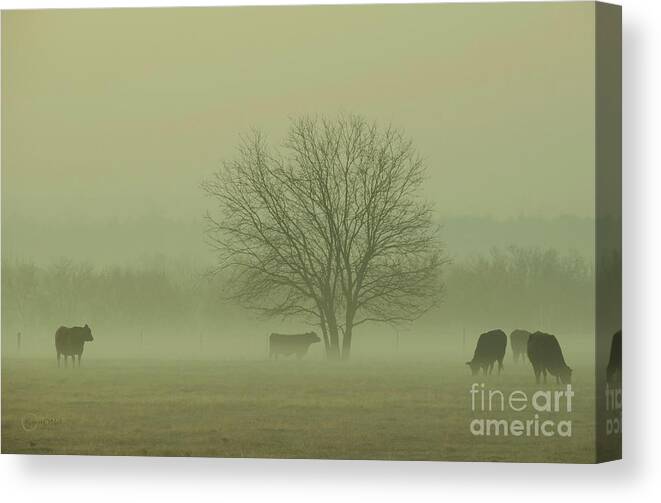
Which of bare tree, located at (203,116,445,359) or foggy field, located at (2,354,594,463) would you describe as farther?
bare tree, located at (203,116,445,359)

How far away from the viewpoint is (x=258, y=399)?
59.6 ft

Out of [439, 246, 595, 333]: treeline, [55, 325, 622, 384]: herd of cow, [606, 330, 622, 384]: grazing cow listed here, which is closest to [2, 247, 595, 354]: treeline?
[439, 246, 595, 333]: treeline

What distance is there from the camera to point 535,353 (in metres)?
17.8

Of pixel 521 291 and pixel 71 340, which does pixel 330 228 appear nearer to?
pixel 521 291

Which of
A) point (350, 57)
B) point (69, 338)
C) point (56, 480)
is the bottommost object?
point (56, 480)

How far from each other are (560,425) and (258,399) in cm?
286

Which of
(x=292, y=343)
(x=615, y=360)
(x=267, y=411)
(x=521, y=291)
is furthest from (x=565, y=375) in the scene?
(x=267, y=411)

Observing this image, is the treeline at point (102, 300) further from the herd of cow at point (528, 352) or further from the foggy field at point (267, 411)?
the herd of cow at point (528, 352)

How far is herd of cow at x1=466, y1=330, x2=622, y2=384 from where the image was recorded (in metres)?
17.8

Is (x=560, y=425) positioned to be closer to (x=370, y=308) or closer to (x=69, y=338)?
(x=370, y=308)

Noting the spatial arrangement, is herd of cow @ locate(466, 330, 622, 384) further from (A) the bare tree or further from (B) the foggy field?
(A) the bare tree

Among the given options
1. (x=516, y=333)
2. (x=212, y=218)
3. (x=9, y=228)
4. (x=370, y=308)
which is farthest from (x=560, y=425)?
(x=9, y=228)

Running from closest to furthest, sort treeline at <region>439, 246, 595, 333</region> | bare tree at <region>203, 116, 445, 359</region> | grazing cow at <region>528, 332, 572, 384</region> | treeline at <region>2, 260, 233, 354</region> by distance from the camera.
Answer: treeline at <region>439, 246, 595, 333</region>, grazing cow at <region>528, 332, 572, 384</region>, bare tree at <region>203, 116, 445, 359</region>, treeline at <region>2, 260, 233, 354</region>

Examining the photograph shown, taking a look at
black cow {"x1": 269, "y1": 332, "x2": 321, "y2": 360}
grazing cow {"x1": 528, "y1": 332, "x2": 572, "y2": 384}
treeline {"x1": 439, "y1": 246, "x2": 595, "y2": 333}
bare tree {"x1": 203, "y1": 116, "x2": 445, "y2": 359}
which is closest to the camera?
treeline {"x1": 439, "y1": 246, "x2": 595, "y2": 333}
